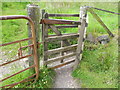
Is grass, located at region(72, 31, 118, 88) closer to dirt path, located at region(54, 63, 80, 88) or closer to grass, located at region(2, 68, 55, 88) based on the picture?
dirt path, located at region(54, 63, 80, 88)

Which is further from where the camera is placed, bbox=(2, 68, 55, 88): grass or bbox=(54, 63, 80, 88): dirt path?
bbox=(54, 63, 80, 88): dirt path

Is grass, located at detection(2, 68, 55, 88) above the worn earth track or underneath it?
above

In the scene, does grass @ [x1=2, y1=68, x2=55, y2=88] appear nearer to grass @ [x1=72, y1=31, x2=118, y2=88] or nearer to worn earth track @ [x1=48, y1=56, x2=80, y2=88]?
worn earth track @ [x1=48, y1=56, x2=80, y2=88]

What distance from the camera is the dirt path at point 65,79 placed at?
313 centimetres

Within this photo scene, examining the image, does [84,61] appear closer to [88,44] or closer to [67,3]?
[88,44]

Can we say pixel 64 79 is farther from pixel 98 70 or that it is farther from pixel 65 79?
pixel 98 70

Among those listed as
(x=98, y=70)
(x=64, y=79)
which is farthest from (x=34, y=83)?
(x=98, y=70)

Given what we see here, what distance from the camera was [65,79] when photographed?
337 cm

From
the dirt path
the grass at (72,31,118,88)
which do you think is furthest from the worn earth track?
the grass at (72,31,118,88)

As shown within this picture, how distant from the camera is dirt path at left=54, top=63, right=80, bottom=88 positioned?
313cm

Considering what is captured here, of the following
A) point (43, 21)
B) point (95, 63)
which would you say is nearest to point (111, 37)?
point (95, 63)

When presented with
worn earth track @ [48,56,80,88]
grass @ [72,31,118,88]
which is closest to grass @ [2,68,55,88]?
worn earth track @ [48,56,80,88]

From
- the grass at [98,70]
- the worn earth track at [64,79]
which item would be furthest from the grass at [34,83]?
the grass at [98,70]

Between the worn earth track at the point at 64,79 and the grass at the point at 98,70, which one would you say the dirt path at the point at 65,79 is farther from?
the grass at the point at 98,70
